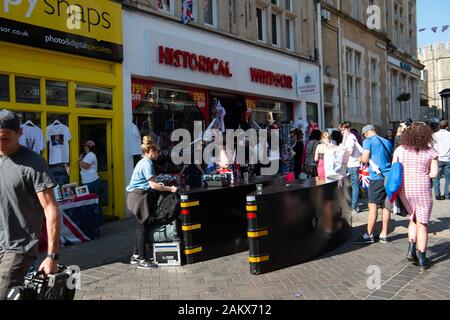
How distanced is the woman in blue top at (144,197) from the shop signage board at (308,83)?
34.9 feet

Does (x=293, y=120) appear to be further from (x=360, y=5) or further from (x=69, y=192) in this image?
(x=69, y=192)

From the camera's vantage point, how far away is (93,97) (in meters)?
9.43

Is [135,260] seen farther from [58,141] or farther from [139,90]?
[139,90]

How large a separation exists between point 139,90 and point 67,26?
2.29 meters

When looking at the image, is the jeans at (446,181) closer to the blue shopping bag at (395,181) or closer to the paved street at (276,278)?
the paved street at (276,278)

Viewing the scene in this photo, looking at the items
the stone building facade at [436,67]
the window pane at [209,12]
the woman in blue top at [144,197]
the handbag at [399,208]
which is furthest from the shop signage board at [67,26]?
the stone building facade at [436,67]

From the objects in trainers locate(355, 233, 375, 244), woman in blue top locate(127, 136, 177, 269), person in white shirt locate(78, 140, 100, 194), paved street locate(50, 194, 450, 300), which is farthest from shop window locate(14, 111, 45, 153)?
trainers locate(355, 233, 375, 244)

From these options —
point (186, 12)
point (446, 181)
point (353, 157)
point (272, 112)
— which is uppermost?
point (186, 12)

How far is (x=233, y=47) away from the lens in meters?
13.3

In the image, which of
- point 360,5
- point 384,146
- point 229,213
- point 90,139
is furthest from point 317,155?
point 360,5

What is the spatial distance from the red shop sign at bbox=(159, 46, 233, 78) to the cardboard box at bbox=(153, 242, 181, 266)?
18.2 feet

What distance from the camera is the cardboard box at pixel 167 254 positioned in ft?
20.9

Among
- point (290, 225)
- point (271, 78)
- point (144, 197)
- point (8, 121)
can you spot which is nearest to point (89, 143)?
point (144, 197)

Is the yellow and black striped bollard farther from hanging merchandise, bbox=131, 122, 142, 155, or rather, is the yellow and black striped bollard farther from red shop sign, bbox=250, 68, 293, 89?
red shop sign, bbox=250, 68, 293, 89
